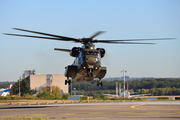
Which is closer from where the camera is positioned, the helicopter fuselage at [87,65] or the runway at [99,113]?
the runway at [99,113]

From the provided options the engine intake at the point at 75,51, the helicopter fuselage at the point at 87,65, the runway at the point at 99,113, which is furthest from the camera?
the engine intake at the point at 75,51

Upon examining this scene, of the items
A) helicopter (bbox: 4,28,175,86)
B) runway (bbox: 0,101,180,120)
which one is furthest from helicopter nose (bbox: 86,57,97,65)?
runway (bbox: 0,101,180,120)

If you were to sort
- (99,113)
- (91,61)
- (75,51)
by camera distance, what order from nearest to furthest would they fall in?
(99,113), (91,61), (75,51)

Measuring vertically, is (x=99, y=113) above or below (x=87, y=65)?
below

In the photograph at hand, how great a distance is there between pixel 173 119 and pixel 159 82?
162099 millimetres

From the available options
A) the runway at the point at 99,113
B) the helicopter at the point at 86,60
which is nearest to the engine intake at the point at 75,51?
the helicopter at the point at 86,60

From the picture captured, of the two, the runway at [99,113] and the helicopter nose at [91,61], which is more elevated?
the helicopter nose at [91,61]

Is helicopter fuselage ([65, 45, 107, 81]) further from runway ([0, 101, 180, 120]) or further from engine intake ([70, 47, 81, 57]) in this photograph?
runway ([0, 101, 180, 120])

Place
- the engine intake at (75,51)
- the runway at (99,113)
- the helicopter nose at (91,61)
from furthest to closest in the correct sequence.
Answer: the engine intake at (75,51) < the helicopter nose at (91,61) < the runway at (99,113)

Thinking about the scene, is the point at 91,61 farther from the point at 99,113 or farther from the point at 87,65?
the point at 99,113

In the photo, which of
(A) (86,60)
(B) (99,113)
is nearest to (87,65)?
(A) (86,60)

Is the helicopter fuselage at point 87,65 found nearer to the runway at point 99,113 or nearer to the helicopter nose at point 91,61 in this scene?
the helicopter nose at point 91,61

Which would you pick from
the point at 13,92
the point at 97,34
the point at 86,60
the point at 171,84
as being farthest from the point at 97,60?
the point at 171,84

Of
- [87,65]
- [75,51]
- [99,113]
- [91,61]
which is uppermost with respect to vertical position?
[75,51]
